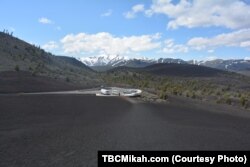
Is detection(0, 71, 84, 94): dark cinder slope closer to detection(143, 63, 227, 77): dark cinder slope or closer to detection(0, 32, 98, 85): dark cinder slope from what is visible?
detection(0, 32, 98, 85): dark cinder slope

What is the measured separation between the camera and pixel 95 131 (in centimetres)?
1675

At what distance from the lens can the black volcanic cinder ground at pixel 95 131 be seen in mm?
12539

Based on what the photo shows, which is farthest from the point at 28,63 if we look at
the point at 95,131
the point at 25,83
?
the point at 95,131

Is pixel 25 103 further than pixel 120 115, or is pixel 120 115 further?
pixel 25 103

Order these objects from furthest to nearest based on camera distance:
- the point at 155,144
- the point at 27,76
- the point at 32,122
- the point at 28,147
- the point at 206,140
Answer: the point at 27,76
the point at 32,122
the point at 206,140
the point at 155,144
the point at 28,147

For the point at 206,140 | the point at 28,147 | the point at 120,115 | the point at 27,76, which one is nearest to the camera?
the point at 28,147

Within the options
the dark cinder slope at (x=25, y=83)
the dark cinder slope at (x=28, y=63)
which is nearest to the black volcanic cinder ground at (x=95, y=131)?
the dark cinder slope at (x=25, y=83)

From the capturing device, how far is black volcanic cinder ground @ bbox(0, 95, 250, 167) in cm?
1254

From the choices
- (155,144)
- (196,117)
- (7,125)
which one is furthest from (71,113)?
(155,144)

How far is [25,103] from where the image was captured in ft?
84.0

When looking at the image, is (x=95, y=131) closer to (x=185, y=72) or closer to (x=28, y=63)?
(x=28, y=63)

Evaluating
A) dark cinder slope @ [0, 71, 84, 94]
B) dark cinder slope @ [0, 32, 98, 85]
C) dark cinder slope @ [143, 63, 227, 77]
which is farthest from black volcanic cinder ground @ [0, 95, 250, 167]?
dark cinder slope @ [143, 63, 227, 77]

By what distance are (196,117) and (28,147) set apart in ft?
41.8

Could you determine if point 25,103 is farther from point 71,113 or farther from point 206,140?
point 206,140
